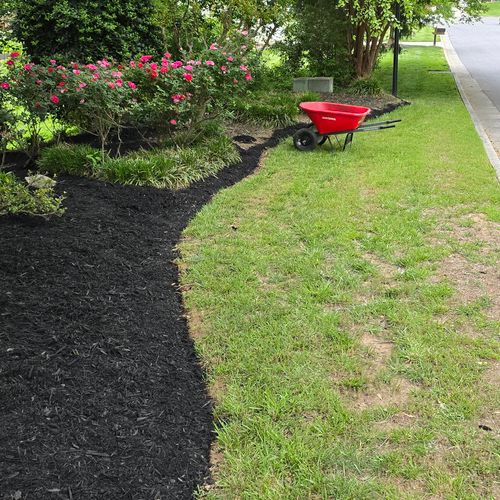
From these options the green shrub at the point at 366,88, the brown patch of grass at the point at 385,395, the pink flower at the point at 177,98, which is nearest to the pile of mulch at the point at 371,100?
the green shrub at the point at 366,88

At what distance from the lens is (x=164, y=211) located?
555 centimetres

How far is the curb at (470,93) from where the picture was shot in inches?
318

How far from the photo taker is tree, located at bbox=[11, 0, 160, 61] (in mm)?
7406

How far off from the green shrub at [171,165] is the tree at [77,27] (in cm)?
184

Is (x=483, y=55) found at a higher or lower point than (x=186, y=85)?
higher

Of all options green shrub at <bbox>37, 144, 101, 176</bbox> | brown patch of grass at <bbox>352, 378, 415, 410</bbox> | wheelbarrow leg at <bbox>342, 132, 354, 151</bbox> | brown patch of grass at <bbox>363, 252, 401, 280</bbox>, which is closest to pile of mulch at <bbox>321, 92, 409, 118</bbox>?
wheelbarrow leg at <bbox>342, 132, 354, 151</bbox>

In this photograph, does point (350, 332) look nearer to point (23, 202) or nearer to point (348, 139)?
point (23, 202)

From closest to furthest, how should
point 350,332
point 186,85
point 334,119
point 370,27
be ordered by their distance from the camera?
point 350,332 < point 186,85 < point 334,119 < point 370,27

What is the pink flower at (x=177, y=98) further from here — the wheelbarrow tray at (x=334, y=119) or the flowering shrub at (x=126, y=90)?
the wheelbarrow tray at (x=334, y=119)

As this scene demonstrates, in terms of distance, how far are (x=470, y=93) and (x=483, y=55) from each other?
1158 cm

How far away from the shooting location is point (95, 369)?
9.81 feet

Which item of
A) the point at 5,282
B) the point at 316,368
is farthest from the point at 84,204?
the point at 316,368

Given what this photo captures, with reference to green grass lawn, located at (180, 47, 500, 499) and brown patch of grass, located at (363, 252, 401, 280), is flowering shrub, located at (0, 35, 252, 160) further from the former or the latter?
brown patch of grass, located at (363, 252, 401, 280)

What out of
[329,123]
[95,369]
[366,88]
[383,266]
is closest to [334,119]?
[329,123]
